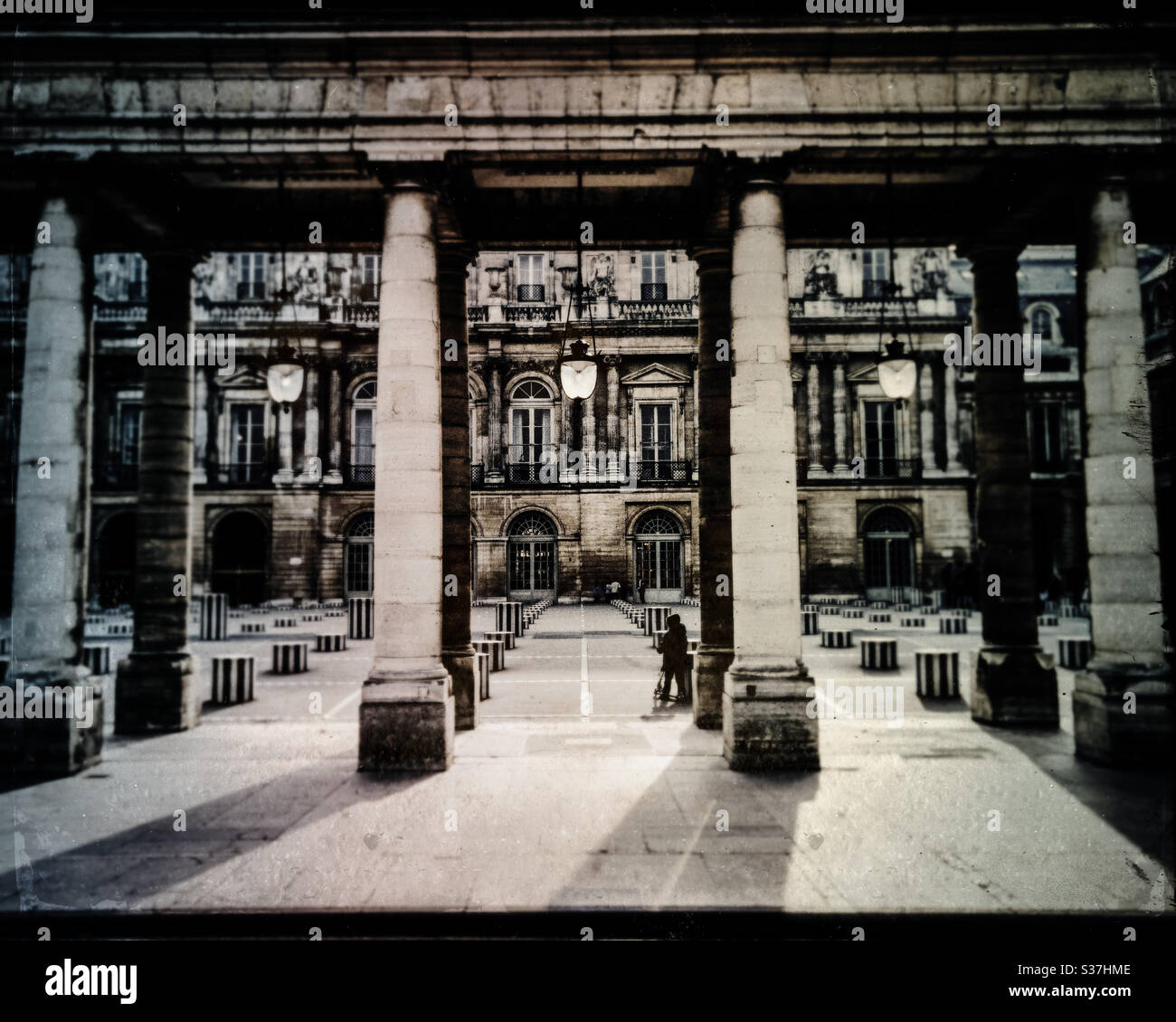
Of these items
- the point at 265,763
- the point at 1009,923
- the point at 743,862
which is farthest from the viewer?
the point at 265,763

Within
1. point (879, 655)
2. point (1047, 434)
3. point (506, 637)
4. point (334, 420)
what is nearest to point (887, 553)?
point (1047, 434)

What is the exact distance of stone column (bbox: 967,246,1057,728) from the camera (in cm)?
943

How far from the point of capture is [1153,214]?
930cm

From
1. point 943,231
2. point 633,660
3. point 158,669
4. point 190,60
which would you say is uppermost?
point 190,60

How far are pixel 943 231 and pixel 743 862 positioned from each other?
8.45 metres

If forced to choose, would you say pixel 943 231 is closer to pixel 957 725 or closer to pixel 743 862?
pixel 957 725

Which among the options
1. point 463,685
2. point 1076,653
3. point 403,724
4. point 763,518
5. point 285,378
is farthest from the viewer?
point 1076,653

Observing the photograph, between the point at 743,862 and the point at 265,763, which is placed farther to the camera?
the point at 265,763

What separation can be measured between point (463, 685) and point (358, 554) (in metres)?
25.8

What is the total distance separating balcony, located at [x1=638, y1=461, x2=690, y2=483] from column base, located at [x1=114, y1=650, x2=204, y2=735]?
82.1ft

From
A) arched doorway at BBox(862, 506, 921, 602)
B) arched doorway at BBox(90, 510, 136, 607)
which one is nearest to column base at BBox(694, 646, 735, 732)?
arched doorway at BBox(862, 506, 921, 602)

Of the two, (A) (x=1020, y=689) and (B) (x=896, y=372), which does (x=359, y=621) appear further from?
(B) (x=896, y=372)

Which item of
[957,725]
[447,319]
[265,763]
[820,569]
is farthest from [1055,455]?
[265,763]

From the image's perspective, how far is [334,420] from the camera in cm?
3375
